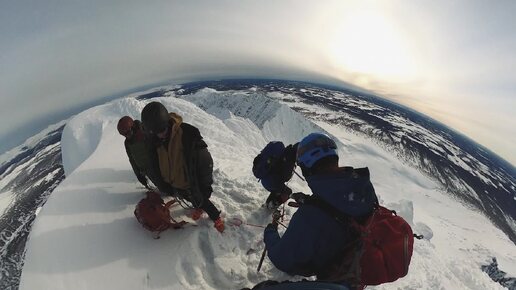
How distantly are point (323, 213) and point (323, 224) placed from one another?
0.34 ft

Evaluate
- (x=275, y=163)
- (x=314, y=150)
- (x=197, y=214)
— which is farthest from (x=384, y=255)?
(x=197, y=214)

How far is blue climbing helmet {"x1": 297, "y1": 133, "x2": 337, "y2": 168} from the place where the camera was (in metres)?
2.96

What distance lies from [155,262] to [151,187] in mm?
2132

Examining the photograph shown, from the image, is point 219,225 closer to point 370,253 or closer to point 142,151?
point 142,151

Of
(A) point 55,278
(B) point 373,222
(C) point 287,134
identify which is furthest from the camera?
(C) point 287,134

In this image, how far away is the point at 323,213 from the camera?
2717mm

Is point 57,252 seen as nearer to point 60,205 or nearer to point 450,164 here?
point 60,205

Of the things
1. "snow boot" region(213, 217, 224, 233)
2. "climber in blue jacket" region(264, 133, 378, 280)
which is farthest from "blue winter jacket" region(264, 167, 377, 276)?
"snow boot" region(213, 217, 224, 233)

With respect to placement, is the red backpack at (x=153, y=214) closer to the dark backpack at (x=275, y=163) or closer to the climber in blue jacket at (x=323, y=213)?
the dark backpack at (x=275, y=163)

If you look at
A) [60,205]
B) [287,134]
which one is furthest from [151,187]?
[287,134]

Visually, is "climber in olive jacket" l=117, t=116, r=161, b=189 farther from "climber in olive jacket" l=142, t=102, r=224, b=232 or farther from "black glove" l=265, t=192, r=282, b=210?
"black glove" l=265, t=192, r=282, b=210

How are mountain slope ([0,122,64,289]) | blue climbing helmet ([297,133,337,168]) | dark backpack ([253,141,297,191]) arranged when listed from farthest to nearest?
1. mountain slope ([0,122,64,289])
2. dark backpack ([253,141,297,191])
3. blue climbing helmet ([297,133,337,168])

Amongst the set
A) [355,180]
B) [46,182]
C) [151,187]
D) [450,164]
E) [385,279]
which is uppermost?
[355,180]

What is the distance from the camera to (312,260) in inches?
113
